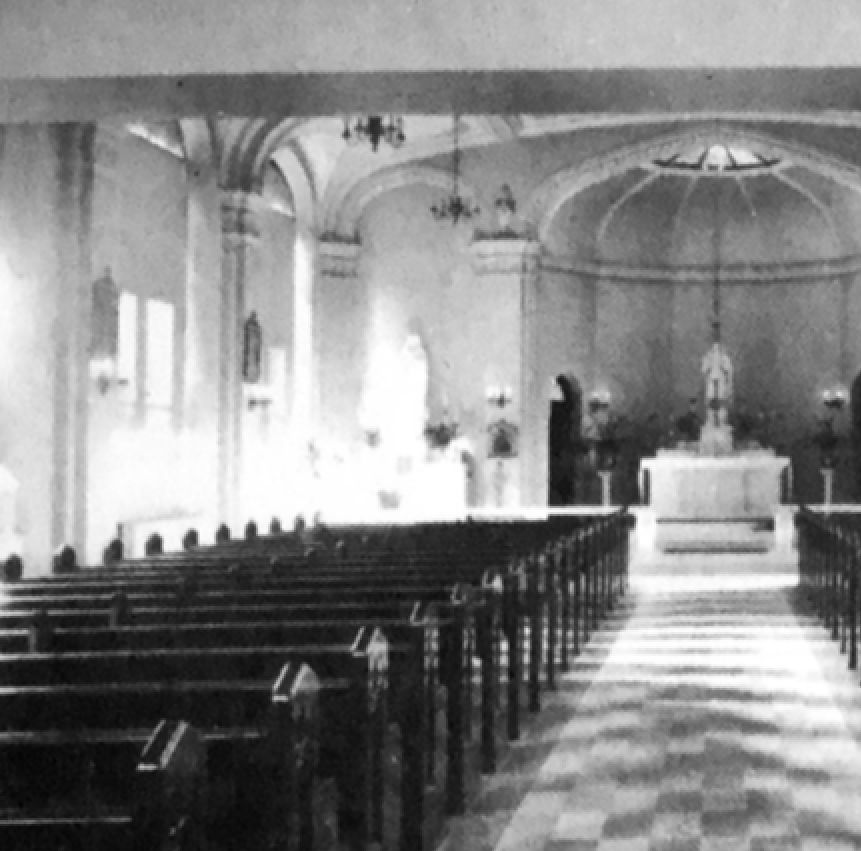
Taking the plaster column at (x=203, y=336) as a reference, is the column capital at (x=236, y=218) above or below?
above

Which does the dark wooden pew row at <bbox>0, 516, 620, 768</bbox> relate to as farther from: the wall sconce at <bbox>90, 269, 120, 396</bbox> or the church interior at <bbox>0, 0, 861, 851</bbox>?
the wall sconce at <bbox>90, 269, 120, 396</bbox>

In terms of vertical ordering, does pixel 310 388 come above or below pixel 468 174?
below

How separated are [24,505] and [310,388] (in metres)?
8.78

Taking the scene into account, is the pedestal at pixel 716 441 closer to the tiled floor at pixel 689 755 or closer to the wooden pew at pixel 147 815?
the tiled floor at pixel 689 755

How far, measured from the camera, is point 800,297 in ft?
76.8

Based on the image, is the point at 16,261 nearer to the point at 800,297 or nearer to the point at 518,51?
the point at 518,51

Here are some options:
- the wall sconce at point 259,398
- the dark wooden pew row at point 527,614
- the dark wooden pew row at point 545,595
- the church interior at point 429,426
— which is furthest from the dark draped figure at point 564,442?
the dark wooden pew row at point 527,614

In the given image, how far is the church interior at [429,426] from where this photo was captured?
4625mm

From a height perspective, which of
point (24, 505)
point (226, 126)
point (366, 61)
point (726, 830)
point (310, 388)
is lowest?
point (726, 830)

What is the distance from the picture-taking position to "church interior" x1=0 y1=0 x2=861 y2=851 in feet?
15.2

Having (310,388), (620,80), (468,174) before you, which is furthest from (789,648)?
(468,174)

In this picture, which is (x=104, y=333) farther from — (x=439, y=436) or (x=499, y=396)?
(x=499, y=396)

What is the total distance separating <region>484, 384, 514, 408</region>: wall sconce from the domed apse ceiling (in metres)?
2.73

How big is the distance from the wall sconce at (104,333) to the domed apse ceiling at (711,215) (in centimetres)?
1049
